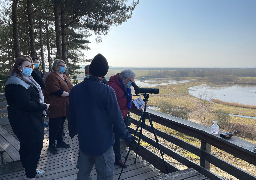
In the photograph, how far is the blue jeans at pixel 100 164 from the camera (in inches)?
82.1

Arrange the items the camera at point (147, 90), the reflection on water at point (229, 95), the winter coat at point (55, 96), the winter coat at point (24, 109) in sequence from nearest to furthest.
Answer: the winter coat at point (24, 109) < the camera at point (147, 90) < the winter coat at point (55, 96) < the reflection on water at point (229, 95)

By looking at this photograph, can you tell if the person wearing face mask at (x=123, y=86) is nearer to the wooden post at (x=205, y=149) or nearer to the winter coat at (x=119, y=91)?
the winter coat at (x=119, y=91)

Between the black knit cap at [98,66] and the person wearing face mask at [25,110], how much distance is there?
100 cm

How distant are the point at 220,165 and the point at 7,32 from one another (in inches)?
753

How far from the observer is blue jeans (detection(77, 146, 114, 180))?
6.84ft

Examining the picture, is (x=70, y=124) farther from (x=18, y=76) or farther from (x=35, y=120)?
(x=18, y=76)

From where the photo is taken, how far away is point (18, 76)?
8.43ft

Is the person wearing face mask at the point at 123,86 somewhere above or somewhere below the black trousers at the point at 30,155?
above

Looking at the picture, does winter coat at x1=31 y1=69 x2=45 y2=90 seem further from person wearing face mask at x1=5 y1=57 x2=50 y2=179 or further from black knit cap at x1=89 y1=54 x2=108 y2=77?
black knit cap at x1=89 y1=54 x2=108 y2=77

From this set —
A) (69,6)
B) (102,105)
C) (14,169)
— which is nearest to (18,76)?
(102,105)

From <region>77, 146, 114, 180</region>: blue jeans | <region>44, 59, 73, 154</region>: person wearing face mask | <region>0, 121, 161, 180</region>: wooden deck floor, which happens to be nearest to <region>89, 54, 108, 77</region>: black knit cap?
<region>77, 146, 114, 180</region>: blue jeans

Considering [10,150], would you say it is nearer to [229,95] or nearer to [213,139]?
[213,139]

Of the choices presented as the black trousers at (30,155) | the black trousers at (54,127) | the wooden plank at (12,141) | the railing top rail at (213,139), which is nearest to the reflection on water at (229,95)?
the railing top rail at (213,139)

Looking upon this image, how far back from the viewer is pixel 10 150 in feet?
12.1
